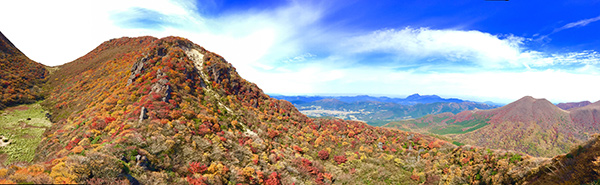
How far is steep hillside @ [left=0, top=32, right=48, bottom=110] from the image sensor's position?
38094mm

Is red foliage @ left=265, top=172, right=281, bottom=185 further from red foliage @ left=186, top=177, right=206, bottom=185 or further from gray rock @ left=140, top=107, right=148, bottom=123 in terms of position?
gray rock @ left=140, top=107, right=148, bottom=123

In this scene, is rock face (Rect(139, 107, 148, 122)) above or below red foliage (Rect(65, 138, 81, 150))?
above

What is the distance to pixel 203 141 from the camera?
26.2m

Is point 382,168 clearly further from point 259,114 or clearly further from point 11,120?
point 11,120

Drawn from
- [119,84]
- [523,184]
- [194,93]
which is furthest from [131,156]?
[523,184]

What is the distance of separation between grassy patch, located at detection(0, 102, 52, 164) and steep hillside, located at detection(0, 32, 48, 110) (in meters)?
3.21

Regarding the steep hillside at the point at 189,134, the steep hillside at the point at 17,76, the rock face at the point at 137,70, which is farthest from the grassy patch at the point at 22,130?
the rock face at the point at 137,70

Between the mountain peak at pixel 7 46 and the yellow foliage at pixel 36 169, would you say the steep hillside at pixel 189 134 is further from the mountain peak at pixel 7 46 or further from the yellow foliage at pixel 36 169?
the mountain peak at pixel 7 46

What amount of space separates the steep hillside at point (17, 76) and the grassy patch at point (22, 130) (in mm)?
3213

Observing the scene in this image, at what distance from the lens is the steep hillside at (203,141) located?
1825cm

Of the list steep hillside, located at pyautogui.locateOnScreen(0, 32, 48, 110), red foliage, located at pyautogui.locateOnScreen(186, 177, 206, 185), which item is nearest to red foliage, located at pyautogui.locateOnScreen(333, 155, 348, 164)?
red foliage, located at pyautogui.locateOnScreen(186, 177, 206, 185)

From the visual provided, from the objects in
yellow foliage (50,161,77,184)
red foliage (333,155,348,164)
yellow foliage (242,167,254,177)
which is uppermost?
yellow foliage (50,161,77,184)

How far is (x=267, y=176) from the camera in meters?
25.9

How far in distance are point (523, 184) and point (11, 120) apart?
7389 cm
